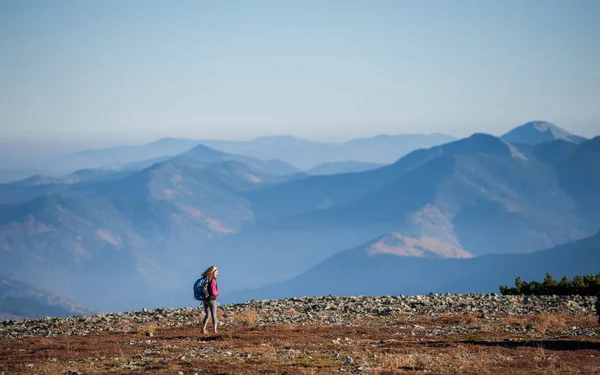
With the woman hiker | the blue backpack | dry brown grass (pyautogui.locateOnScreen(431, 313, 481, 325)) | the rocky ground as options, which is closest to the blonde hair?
the woman hiker

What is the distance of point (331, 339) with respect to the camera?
30.1m

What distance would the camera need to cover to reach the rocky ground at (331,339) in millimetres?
23125

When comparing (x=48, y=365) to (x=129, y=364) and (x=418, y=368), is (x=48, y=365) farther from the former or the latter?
(x=418, y=368)

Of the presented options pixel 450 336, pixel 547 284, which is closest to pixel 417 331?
pixel 450 336

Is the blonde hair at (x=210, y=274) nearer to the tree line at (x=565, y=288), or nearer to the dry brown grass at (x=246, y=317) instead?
the dry brown grass at (x=246, y=317)

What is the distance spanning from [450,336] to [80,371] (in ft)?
52.0

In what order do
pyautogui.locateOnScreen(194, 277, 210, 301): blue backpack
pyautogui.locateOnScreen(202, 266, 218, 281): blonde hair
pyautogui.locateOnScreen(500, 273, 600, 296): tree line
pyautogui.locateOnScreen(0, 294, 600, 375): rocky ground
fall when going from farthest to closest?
pyautogui.locateOnScreen(500, 273, 600, 296): tree line, pyautogui.locateOnScreen(202, 266, 218, 281): blonde hair, pyautogui.locateOnScreen(194, 277, 210, 301): blue backpack, pyautogui.locateOnScreen(0, 294, 600, 375): rocky ground

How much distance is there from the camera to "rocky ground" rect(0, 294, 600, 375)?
910 inches

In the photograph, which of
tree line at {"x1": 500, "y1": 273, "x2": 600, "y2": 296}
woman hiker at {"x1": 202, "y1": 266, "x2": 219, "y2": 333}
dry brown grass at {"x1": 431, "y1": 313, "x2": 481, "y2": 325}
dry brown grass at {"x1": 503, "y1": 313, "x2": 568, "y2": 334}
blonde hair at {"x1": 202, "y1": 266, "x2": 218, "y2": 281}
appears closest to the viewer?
woman hiker at {"x1": 202, "y1": 266, "x2": 219, "y2": 333}

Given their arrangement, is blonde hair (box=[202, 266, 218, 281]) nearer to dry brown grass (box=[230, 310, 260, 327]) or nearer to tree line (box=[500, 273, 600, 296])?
dry brown grass (box=[230, 310, 260, 327])

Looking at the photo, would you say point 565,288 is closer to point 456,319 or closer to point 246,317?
point 456,319

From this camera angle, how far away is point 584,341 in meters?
29.3

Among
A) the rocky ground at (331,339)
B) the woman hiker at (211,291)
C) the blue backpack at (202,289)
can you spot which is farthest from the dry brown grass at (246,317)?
the blue backpack at (202,289)

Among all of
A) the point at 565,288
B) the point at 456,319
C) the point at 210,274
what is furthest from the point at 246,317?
the point at 565,288
